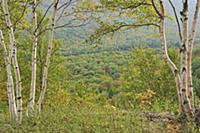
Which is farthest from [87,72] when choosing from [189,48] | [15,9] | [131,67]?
[189,48]

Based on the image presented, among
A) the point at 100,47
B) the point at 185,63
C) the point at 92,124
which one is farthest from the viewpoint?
the point at 100,47

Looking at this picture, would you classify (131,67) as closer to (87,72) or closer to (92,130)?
(92,130)

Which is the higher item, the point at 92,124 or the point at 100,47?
the point at 100,47

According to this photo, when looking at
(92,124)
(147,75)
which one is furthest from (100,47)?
(147,75)

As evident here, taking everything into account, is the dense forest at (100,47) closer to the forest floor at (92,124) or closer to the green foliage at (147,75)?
the forest floor at (92,124)

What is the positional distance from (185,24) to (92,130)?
9.48ft

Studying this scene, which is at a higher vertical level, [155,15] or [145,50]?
[155,15]

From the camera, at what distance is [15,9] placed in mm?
12039

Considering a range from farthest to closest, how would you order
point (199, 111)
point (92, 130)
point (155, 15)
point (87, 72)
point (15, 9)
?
point (87, 72)
point (15, 9)
point (155, 15)
point (199, 111)
point (92, 130)

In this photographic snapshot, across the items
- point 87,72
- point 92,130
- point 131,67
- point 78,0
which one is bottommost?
point 87,72

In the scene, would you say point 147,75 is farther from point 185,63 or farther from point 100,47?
point 185,63

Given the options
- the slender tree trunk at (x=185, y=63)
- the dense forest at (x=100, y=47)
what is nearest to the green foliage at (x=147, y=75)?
the dense forest at (x=100, y=47)

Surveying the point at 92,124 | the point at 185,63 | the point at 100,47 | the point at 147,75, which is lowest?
the point at 147,75

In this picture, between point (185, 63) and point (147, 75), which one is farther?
point (147, 75)
